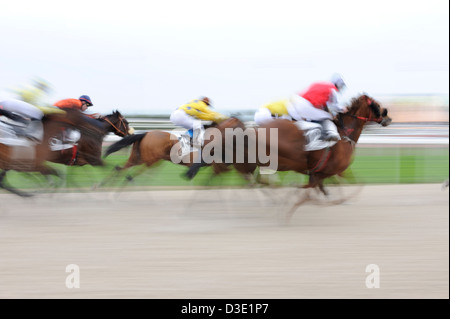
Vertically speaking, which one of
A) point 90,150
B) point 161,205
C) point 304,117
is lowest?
point 161,205

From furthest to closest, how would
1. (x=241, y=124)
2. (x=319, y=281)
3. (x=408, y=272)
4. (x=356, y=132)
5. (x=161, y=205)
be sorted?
(x=161, y=205) < (x=356, y=132) < (x=241, y=124) < (x=408, y=272) < (x=319, y=281)

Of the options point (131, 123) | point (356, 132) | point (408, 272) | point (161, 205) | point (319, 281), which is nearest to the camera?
point (319, 281)

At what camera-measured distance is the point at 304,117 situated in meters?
6.86

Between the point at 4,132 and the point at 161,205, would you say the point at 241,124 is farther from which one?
the point at 4,132

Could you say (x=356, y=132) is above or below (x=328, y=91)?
below

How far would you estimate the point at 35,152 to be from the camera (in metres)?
7.08

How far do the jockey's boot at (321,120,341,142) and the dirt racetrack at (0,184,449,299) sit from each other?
0.97 meters

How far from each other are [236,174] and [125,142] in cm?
183

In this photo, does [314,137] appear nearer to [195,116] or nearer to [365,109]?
[365,109]

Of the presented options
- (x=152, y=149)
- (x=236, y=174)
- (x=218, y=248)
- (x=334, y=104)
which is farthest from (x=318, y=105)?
(x=152, y=149)

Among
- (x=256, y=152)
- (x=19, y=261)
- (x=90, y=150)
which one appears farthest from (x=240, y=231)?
(x=90, y=150)

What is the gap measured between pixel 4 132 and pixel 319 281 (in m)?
4.62

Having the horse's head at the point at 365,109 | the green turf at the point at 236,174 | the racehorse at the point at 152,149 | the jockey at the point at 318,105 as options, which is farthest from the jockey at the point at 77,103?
the horse's head at the point at 365,109

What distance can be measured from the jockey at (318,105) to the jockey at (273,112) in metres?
0.17
